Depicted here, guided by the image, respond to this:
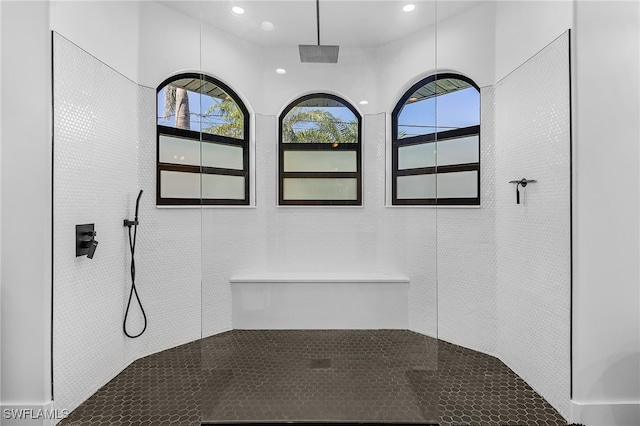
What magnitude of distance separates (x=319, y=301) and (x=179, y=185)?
4.40 ft

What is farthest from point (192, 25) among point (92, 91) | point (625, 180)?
point (625, 180)

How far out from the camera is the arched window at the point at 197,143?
2.28 m

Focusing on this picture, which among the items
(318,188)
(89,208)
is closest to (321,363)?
(318,188)

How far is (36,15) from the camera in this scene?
1.58 meters

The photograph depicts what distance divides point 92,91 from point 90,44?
0.85 feet

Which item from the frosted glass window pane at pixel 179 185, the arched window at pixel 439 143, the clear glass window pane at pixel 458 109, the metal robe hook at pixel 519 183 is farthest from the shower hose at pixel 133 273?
the metal robe hook at pixel 519 183

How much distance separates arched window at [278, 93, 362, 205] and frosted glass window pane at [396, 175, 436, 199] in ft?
1.12

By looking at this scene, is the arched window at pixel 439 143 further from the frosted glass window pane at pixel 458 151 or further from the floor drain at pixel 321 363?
the floor drain at pixel 321 363

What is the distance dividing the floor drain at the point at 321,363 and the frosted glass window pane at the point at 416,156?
1.44 m

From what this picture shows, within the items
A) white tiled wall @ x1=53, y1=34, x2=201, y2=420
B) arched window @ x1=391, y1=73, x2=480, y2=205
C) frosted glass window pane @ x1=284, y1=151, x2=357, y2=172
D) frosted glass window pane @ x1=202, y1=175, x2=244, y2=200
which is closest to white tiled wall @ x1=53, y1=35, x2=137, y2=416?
white tiled wall @ x1=53, y1=34, x2=201, y2=420

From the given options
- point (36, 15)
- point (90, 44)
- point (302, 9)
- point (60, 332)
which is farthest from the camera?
point (302, 9)

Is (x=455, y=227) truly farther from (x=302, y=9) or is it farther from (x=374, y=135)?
(x=302, y=9)

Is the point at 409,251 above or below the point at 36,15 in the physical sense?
below

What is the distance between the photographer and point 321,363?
199cm
